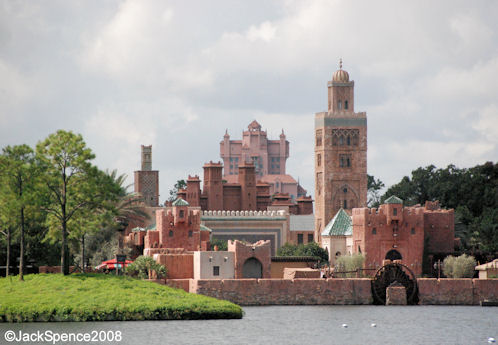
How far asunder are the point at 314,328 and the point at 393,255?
101 feet

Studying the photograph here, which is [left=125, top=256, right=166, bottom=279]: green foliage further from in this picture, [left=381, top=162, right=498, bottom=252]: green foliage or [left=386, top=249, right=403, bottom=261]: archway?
[left=381, top=162, right=498, bottom=252]: green foliage

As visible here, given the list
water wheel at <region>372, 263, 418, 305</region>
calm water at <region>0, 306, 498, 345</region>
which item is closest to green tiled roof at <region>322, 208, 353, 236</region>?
water wheel at <region>372, 263, 418, 305</region>

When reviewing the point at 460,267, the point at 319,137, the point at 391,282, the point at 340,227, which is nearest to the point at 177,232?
the point at 340,227

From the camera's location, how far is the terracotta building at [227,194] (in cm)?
14325

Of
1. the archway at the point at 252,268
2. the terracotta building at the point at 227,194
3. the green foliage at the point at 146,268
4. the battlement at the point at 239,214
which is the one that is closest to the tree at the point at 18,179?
the green foliage at the point at 146,268

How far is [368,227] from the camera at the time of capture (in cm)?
9356

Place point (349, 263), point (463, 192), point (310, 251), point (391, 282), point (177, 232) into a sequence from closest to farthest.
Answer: point (391, 282), point (349, 263), point (177, 232), point (310, 251), point (463, 192)

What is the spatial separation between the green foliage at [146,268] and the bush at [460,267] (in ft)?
71.8

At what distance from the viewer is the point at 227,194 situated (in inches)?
5738

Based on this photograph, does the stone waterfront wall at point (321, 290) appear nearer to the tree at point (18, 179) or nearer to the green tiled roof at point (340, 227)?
the tree at point (18, 179)

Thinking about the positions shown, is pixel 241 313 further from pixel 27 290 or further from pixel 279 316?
pixel 27 290

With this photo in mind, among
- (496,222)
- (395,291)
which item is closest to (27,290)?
(395,291)

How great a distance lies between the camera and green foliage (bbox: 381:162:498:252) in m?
114

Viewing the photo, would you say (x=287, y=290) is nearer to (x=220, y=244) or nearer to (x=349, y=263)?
(x=349, y=263)
